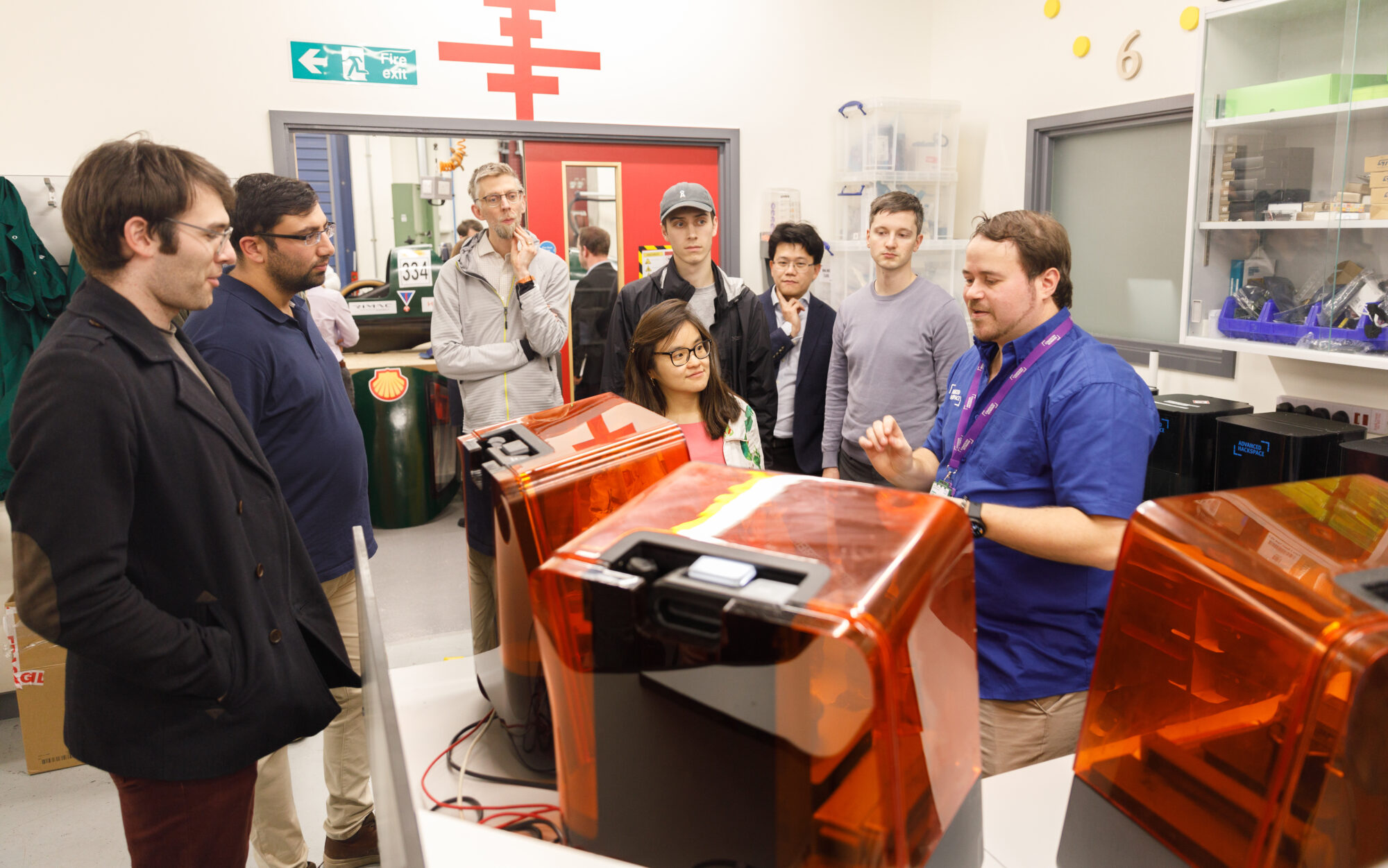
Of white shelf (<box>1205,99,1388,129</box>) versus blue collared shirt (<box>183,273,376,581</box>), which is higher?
white shelf (<box>1205,99,1388,129</box>)

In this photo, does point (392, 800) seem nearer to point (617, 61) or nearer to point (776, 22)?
point (617, 61)

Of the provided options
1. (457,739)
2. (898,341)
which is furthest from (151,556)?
(898,341)

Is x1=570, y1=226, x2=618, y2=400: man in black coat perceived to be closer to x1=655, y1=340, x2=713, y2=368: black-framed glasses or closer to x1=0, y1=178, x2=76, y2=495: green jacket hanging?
x1=0, y1=178, x2=76, y2=495: green jacket hanging

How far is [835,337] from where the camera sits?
321 cm

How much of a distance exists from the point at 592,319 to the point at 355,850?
3.03 metres

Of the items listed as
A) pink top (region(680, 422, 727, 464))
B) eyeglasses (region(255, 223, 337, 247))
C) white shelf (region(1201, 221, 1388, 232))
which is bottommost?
pink top (region(680, 422, 727, 464))

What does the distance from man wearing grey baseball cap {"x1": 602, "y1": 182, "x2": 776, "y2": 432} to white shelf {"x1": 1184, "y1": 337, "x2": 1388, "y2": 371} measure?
1.51 m

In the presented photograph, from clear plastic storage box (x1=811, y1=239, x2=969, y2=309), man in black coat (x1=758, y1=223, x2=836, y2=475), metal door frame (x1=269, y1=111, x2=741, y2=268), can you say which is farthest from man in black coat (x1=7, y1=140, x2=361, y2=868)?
clear plastic storage box (x1=811, y1=239, x2=969, y2=309)

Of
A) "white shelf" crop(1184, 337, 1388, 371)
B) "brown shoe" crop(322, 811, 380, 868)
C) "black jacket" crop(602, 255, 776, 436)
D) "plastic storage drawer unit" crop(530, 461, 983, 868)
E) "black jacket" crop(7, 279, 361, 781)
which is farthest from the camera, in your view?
"black jacket" crop(602, 255, 776, 436)

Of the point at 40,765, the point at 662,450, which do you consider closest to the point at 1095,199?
the point at 662,450

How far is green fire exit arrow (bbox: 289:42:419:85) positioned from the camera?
3701mm

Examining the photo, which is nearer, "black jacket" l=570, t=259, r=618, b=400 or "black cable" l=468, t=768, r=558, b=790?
"black cable" l=468, t=768, r=558, b=790

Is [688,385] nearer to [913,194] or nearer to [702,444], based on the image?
[702,444]

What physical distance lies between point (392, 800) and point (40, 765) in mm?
2929
